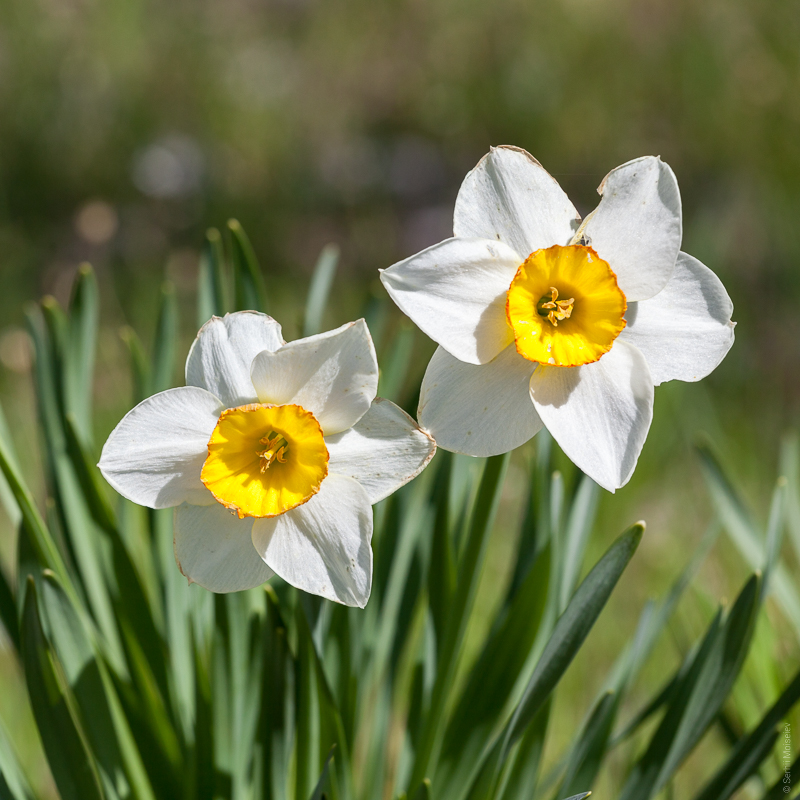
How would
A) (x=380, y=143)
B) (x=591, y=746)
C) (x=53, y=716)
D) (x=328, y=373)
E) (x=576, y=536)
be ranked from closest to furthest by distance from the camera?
(x=328, y=373), (x=53, y=716), (x=591, y=746), (x=576, y=536), (x=380, y=143)

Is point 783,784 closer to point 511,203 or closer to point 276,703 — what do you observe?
point 276,703

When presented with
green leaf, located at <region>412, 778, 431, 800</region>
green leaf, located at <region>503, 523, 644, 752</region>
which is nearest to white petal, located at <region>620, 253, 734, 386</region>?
green leaf, located at <region>503, 523, 644, 752</region>

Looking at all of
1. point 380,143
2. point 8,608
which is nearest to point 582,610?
point 8,608

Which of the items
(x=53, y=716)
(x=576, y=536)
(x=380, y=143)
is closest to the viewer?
(x=53, y=716)

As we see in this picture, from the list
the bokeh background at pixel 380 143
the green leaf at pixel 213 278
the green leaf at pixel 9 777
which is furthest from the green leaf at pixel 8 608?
the bokeh background at pixel 380 143

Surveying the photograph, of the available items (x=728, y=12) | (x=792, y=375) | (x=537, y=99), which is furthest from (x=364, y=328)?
(x=728, y=12)

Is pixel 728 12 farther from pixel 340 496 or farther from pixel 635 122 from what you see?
pixel 340 496

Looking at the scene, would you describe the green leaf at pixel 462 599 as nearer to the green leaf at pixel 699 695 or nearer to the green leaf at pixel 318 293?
the green leaf at pixel 699 695
